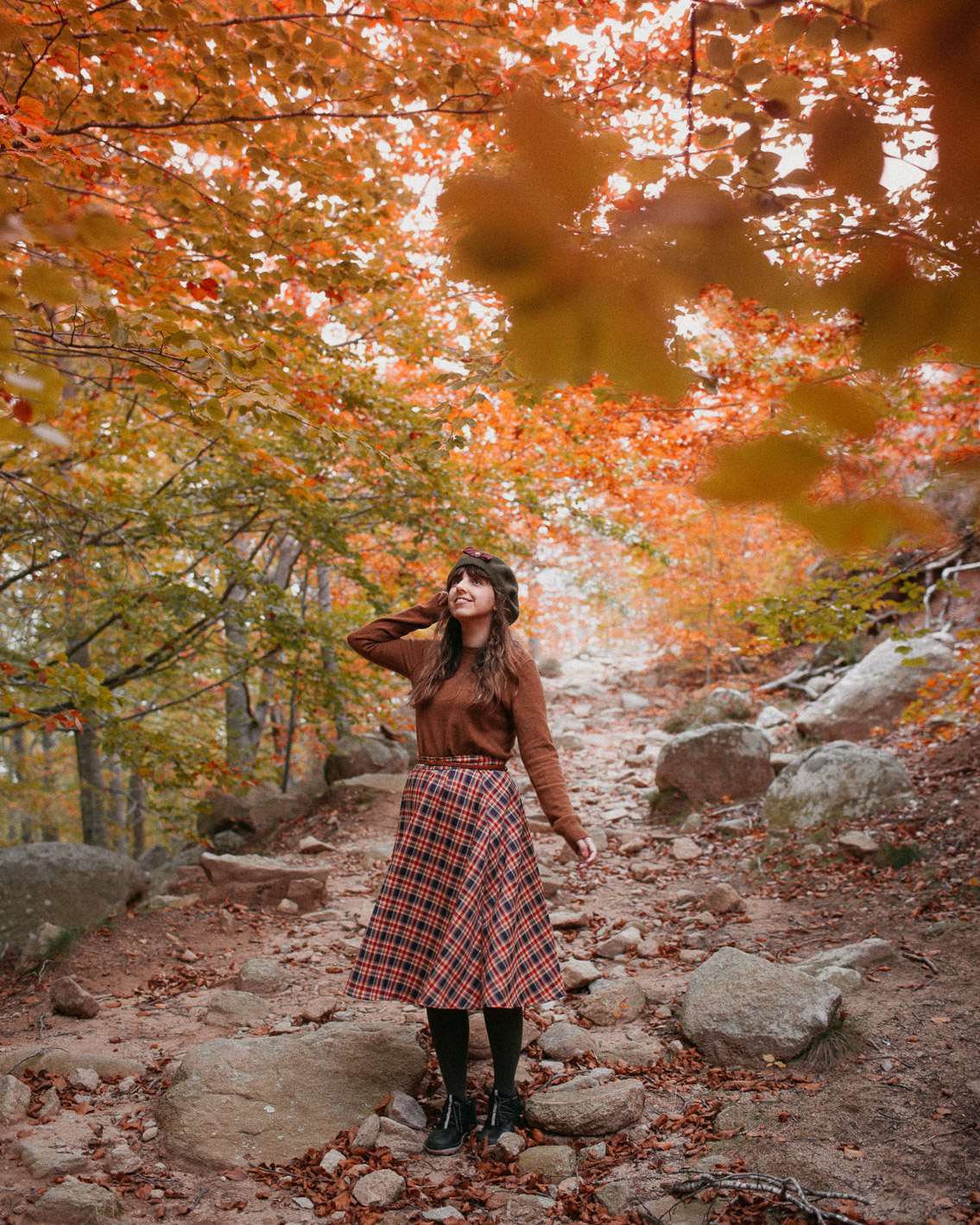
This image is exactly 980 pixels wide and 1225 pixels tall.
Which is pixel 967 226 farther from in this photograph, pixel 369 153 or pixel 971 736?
pixel 971 736

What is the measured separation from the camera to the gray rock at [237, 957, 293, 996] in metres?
3.53

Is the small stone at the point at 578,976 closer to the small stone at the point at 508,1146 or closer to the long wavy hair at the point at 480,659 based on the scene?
the small stone at the point at 508,1146

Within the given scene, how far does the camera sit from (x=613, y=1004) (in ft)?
10.2

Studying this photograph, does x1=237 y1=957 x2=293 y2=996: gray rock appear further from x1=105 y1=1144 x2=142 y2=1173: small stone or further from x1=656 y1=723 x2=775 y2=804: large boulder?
x1=656 y1=723 x2=775 y2=804: large boulder

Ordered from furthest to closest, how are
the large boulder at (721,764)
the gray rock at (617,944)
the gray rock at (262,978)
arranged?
the large boulder at (721,764) < the gray rock at (617,944) < the gray rock at (262,978)

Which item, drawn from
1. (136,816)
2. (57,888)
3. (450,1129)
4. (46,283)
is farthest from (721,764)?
(136,816)

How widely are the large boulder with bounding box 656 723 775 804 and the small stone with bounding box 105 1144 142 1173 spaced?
187 inches

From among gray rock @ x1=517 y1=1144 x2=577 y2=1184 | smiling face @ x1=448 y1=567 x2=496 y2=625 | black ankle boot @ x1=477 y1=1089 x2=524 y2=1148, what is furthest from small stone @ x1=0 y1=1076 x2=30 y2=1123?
smiling face @ x1=448 y1=567 x2=496 y2=625

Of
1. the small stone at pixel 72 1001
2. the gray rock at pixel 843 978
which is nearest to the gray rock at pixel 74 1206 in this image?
the small stone at pixel 72 1001

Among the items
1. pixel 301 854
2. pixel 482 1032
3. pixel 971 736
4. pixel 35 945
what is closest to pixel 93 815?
pixel 301 854

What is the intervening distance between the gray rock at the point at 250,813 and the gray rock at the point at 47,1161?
4.88 meters

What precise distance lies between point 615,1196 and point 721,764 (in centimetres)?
440

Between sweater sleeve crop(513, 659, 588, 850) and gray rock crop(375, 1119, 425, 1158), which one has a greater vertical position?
sweater sleeve crop(513, 659, 588, 850)

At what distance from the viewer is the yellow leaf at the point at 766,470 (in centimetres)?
45
